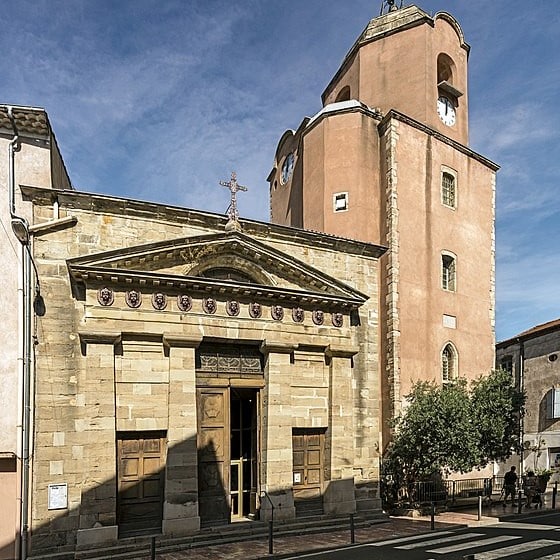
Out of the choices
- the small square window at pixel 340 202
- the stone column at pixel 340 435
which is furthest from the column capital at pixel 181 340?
the small square window at pixel 340 202

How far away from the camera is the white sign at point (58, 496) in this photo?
12.9 m

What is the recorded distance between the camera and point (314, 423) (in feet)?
54.4

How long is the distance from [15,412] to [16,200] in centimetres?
443

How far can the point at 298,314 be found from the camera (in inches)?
648

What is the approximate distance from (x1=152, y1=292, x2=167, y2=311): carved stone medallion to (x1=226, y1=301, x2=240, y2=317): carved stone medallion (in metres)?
1.66

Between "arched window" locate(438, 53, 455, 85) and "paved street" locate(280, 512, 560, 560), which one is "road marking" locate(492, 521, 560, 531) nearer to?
"paved street" locate(280, 512, 560, 560)

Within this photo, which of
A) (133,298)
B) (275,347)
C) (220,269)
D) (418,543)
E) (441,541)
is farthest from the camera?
(275,347)

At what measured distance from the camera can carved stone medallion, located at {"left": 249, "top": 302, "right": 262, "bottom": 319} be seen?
15781mm

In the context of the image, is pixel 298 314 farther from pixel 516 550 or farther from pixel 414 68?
pixel 414 68

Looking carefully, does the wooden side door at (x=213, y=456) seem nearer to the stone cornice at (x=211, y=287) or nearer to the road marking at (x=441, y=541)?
the stone cornice at (x=211, y=287)

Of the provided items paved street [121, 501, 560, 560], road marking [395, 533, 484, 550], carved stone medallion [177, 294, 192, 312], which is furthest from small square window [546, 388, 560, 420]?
carved stone medallion [177, 294, 192, 312]

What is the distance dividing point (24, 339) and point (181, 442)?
4100mm

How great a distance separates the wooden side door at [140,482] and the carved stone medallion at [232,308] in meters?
3.32

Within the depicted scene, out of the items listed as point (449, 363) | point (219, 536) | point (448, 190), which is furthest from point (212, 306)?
Result: point (448, 190)
